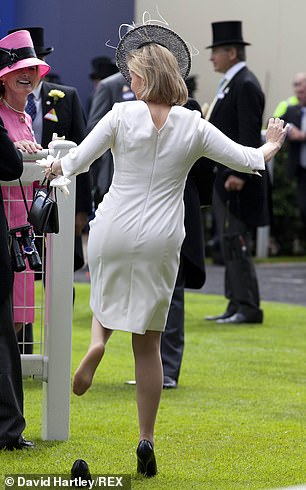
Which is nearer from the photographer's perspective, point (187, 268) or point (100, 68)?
point (187, 268)

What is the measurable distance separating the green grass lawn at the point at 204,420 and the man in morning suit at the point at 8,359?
4.6 inches

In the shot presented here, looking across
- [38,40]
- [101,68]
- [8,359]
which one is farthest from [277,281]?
[8,359]

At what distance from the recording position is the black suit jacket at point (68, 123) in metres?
7.89

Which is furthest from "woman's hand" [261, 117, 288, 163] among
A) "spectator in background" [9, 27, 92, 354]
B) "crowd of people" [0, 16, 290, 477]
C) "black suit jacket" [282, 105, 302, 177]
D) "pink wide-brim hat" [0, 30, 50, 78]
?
"black suit jacket" [282, 105, 302, 177]

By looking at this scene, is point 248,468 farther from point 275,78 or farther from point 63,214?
point 275,78

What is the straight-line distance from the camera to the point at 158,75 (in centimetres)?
527

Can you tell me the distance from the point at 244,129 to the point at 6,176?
520 centimetres

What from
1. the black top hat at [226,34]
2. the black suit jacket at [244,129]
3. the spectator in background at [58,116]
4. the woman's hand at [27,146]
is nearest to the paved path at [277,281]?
the black suit jacket at [244,129]

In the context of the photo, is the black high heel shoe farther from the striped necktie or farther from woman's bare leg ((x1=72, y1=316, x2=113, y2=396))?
the striped necktie

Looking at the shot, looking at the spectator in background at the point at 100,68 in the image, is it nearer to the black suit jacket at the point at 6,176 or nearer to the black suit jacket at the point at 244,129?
the black suit jacket at the point at 244,129

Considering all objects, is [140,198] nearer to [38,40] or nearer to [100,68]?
[38,40]

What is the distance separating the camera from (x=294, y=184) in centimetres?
1884

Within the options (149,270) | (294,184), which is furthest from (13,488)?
(294,184)

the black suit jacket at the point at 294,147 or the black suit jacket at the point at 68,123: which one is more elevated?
the black suit jacket at the point at 68,123
